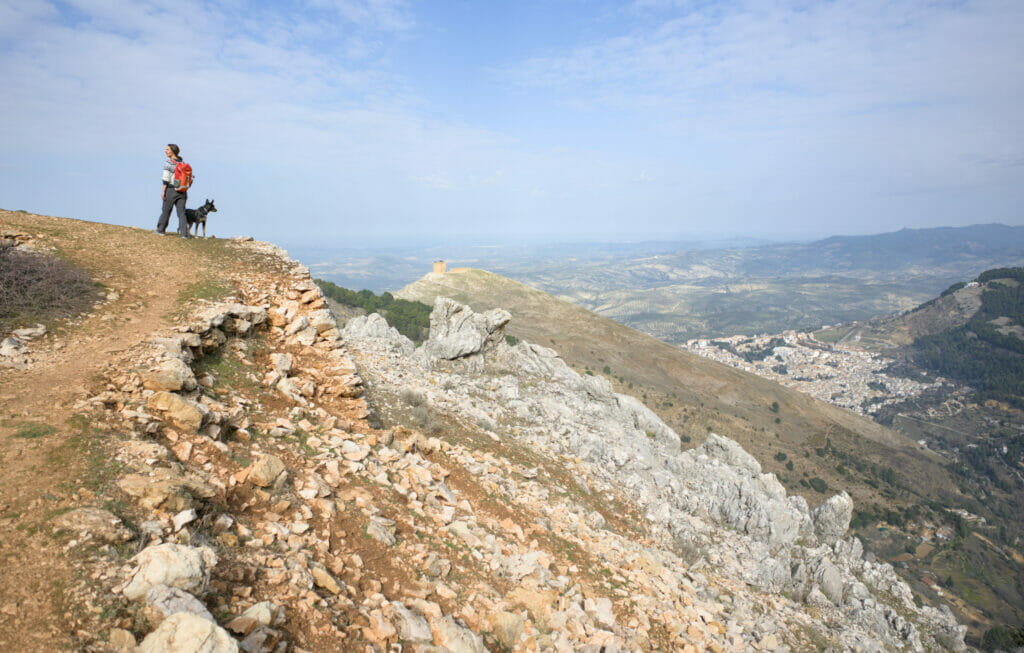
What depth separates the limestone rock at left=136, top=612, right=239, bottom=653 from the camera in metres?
3.69

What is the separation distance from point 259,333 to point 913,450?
89539 millimetres

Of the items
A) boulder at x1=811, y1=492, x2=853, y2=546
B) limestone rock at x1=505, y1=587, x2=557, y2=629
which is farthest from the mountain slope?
limestone rock at x1=505, y1=587, x2=557, y2=629

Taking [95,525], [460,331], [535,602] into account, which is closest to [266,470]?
[95,525]

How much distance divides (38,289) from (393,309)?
147 ft

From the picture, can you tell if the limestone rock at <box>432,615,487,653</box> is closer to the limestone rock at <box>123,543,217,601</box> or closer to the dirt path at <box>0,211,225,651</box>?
the limestone rock at <box>123,543,217,601</box>

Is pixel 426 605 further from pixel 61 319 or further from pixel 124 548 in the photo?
pixel 61 319

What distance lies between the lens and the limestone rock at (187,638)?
3688mm

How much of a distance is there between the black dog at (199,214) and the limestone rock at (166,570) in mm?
12725

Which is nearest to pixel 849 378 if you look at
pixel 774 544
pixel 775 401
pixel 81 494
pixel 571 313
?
pixel 775 401

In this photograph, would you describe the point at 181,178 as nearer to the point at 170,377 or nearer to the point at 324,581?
the point at 170,377

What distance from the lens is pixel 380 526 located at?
6.98 m

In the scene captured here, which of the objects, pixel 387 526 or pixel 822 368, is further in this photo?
pixel 822 368

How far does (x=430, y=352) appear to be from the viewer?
22.3 metres

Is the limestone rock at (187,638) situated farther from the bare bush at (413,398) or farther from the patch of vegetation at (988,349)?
the patch of vegetation at (988,349)
